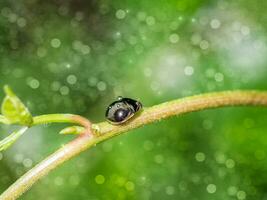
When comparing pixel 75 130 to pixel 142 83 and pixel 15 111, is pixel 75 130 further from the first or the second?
pixel 142 83

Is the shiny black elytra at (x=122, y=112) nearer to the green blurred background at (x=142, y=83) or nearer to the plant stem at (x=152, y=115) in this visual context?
the plant stem at (x=152, y=115)

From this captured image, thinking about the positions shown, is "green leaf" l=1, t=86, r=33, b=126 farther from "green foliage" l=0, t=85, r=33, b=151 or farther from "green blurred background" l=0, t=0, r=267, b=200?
"green blurred background" l=0, t=0, r=267, b=200

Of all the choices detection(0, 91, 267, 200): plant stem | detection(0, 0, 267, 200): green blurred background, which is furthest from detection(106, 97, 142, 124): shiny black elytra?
detection(0, 0, 267, 200): green blurred background

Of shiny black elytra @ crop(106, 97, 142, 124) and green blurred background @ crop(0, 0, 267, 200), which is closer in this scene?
shiny black elytra @ crop(106, 97, 142, 124)

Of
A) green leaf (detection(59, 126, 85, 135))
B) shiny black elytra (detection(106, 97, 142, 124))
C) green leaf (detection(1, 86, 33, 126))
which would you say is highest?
shiny black elytra (detection(106, 97, 142, 124))

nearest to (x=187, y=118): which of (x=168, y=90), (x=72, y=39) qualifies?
(x=168, y=90)
